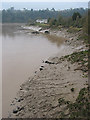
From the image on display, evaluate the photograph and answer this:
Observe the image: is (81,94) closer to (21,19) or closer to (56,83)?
(56,83)

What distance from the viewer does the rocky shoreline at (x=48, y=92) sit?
902 cm

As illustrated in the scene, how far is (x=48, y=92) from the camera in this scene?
10930 mm

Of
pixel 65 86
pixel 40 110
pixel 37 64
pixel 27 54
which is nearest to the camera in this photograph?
pixel 40 110

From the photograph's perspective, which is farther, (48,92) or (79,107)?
(48,92)

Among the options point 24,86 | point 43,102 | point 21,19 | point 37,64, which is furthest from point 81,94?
point 21,19

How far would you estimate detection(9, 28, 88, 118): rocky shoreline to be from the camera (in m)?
9.02

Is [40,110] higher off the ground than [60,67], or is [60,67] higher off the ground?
[60,67]

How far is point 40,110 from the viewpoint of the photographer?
9117 millimetres

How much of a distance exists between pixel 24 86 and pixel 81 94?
4.45 m

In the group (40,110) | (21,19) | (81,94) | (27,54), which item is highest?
(21,19)

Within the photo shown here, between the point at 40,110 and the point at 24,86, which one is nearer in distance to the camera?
the point at 40,110

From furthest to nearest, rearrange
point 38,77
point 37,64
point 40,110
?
point 37,64 → point 38,77 → point 40,110

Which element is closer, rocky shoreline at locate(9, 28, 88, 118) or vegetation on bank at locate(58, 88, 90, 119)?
vegetation on bank at locate(58, 88, 90, 119)

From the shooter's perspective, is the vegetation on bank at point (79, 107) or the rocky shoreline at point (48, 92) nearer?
the vegetation on bank at point (79, 107)
